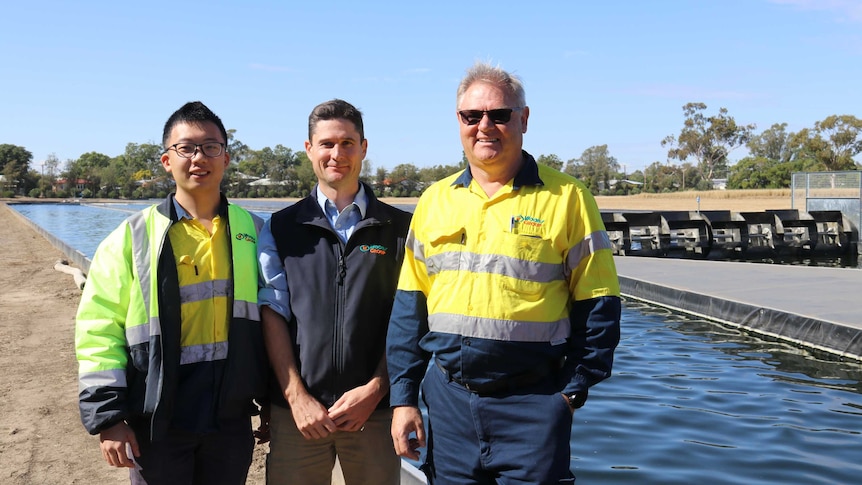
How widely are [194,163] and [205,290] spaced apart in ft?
1.60

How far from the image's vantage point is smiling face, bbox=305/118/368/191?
10.1ft

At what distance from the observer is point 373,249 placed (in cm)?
304

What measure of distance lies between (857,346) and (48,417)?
7548 mm

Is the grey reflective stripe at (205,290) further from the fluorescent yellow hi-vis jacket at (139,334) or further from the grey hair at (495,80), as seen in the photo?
the grey hair at (495,80)

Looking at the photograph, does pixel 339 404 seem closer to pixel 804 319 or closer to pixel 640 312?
pixel 804 319

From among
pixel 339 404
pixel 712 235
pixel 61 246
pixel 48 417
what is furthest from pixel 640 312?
pixel 61 246

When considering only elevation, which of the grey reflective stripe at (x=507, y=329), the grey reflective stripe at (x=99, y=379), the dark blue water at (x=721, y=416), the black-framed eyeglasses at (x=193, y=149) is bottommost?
the dark blue water at (x=721, y=416)

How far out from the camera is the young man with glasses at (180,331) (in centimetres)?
262

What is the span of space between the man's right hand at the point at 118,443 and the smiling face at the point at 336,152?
3.96ft

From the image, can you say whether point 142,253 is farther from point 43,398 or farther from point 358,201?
point 43,398

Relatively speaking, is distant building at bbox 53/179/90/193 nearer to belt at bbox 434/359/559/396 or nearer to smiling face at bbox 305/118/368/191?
smiling face at bbox 305/118/368/191

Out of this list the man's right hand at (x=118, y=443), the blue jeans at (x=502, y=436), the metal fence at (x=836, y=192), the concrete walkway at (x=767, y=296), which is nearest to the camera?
the blue jeans at (x=502, y=436)

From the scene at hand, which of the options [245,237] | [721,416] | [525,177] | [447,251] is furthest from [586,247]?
[721,416]

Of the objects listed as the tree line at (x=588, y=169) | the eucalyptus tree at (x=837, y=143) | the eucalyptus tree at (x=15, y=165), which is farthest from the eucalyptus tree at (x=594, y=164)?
the eucalyptus tree at (x=15, y=165)
